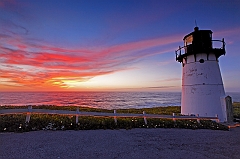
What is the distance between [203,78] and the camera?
526 inches

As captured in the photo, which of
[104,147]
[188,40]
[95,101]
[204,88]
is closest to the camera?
[104,147]

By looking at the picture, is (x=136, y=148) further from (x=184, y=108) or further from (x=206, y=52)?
(x=206, y=52)

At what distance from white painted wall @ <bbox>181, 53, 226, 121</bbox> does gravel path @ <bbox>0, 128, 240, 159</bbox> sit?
24.9 ft

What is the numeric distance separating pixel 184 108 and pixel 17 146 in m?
13.7

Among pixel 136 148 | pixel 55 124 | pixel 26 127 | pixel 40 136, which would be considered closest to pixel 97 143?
pixel 136 148

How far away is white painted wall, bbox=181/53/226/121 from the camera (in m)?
13.0

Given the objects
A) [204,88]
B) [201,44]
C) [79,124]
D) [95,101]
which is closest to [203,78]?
Result: [204,88]

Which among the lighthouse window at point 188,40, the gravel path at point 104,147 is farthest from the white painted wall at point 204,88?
the gravel path at point 104,147

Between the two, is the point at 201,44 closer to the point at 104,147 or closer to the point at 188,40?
the point at 188,40

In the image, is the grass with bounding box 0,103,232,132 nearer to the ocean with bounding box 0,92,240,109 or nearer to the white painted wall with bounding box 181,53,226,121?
the white painted wall with bounding box 181,53,226,121

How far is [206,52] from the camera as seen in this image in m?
13.5

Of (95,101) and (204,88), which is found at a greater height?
(204,88)

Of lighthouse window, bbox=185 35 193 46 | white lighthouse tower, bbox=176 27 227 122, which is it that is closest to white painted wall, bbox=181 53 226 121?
white lighthouse tower, bbox=176 27 227 122

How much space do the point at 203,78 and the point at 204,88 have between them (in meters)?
0.90
